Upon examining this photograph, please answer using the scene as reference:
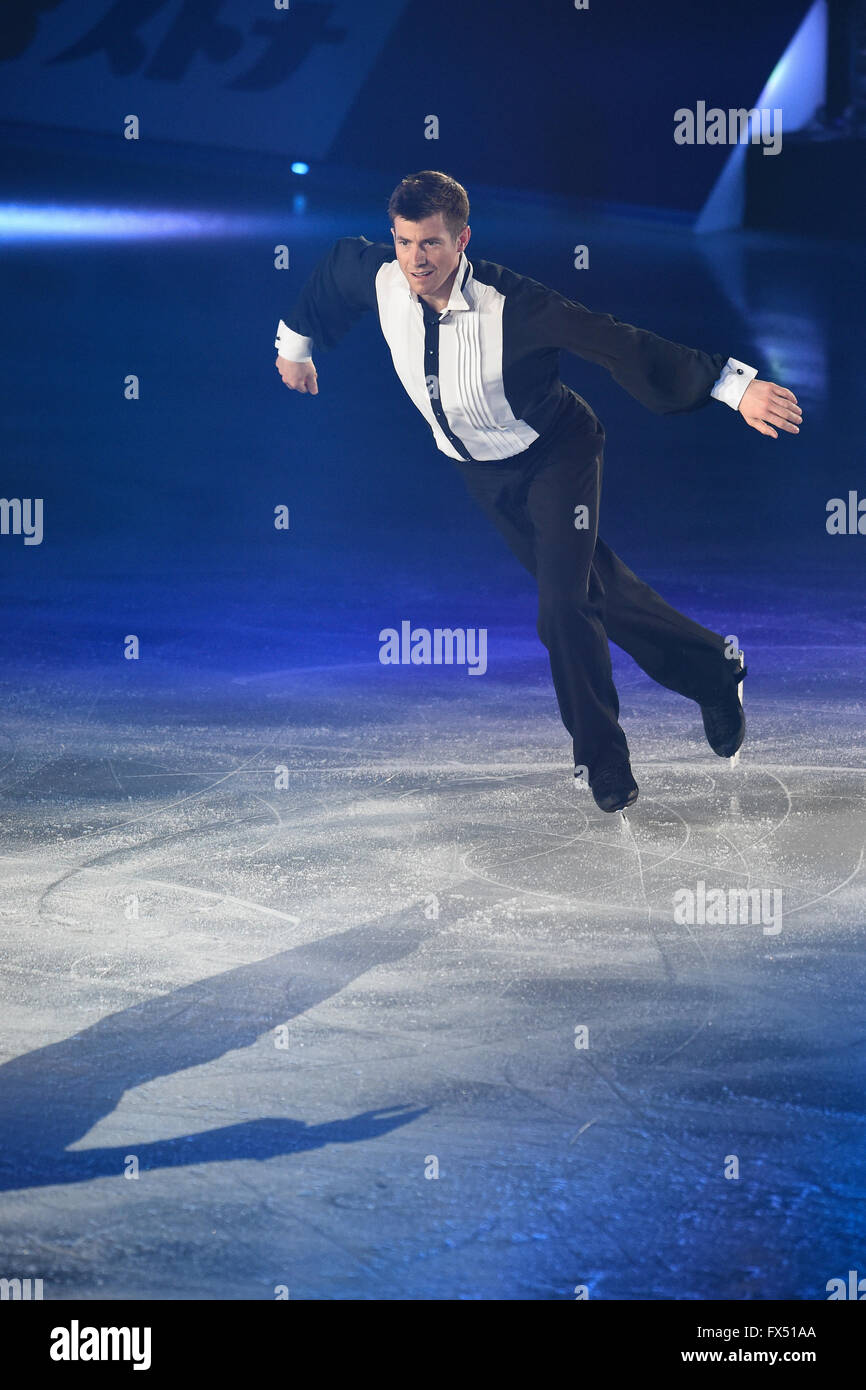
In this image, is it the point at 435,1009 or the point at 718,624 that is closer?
the point at 435,1009

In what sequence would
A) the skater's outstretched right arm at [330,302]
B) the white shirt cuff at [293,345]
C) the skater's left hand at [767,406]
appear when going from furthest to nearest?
the white shirt cuff at [293,345] → the skater's outstretched right arm at [330,302] → the skater's left hand at [767,406]

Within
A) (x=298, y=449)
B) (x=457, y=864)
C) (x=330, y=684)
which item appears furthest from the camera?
(x=298, y=449)

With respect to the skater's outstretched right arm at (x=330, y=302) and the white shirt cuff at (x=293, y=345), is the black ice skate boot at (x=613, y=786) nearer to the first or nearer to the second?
the skater's outstretched right arm at (x=330, y=302)

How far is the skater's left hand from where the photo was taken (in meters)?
4.68

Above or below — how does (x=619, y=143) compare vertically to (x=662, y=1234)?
above

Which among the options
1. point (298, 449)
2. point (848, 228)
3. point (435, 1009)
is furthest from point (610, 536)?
point (848, 228)

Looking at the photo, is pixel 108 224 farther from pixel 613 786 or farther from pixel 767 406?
pixel 767 406

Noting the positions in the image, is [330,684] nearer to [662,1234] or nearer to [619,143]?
[662,1234]

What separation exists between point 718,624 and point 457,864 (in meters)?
3.21

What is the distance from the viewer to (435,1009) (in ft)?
12.8

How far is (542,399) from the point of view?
204 inches

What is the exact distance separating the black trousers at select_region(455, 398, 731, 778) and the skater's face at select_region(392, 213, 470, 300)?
63 centimetres

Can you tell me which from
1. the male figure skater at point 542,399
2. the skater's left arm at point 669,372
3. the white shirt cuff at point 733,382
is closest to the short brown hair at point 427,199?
the male figure skater at point 542,399

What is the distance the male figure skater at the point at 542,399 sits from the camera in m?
4.82
